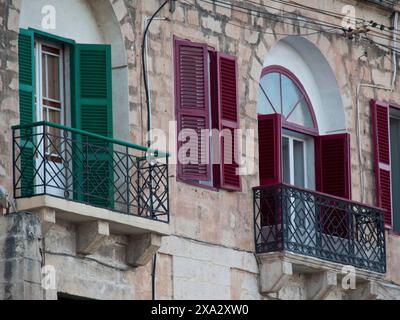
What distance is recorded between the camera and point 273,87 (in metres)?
29.8

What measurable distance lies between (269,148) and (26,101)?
4541mm

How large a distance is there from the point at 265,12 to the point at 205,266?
13.2 feet

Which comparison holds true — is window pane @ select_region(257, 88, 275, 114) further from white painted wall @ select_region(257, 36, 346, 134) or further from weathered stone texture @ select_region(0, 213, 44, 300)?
weathered stone texture @ select_region(0, 213, 44, 300)

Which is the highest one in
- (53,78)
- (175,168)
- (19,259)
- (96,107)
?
(53,78)

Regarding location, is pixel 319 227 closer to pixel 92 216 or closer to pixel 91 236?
pixel 91 236

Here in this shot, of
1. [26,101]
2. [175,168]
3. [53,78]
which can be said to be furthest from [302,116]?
[26,101]

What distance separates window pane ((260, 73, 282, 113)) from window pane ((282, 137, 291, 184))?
18.0 inches

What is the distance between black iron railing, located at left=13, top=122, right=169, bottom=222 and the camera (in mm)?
24953

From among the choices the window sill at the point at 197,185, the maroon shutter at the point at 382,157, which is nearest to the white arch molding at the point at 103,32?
the window sill at the point at 197,185

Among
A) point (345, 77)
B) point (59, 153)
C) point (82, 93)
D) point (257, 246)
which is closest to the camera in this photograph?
point (59, 153)

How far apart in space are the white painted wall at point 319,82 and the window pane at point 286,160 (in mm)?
769

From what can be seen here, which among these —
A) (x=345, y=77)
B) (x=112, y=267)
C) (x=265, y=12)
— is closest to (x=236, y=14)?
(x=265, y=12)
